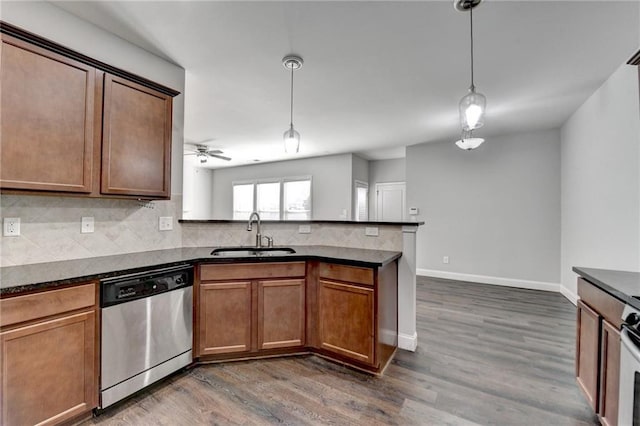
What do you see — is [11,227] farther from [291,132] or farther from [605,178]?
[605,178]

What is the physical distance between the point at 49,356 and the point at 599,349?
2920mm

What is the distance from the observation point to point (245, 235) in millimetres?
2818

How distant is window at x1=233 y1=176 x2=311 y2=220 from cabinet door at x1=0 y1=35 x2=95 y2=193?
541 centimetres

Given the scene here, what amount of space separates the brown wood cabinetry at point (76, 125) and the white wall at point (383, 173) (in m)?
5.83

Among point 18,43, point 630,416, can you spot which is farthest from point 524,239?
point 18,43

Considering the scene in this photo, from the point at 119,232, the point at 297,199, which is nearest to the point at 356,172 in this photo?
the point at 297,199

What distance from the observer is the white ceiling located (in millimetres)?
1926

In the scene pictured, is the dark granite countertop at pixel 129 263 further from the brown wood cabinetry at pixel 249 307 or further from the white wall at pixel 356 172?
the white wall at pixel 356 172

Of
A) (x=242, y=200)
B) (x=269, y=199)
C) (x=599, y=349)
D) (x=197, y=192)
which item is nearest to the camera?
(x=599, y=349)

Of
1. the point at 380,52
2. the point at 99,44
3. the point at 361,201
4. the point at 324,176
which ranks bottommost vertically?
the point at 361,201

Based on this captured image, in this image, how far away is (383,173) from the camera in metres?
7.36

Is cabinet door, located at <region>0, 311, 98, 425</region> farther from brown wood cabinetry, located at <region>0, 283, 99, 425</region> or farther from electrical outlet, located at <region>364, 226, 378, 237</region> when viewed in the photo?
electrical outlet, located at <region>364, 226, 378, 237</region>

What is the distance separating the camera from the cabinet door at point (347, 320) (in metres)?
2.12

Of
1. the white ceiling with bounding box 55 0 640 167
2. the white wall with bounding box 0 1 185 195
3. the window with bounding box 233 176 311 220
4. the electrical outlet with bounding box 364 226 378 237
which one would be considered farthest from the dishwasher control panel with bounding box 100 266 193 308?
the window with bounding box 233 176 311 220
